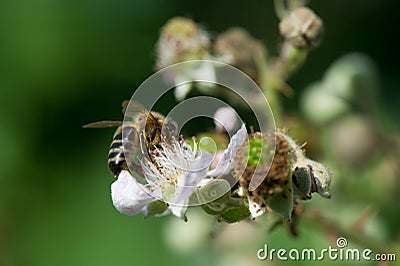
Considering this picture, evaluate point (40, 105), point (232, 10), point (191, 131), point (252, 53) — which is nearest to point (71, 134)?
point (40, 105)

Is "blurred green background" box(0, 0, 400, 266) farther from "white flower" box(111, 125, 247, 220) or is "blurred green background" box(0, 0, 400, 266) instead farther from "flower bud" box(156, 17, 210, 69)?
"white flower" box(111, 125, 247, 220)

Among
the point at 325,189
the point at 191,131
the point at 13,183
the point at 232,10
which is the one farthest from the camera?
the point at 232,10

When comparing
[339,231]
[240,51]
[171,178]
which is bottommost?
[339,231]

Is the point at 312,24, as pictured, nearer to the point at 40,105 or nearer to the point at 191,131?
the point at 191,131

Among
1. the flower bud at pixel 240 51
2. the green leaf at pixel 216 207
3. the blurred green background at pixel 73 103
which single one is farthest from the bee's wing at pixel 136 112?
the blurred green background at pixel 73 103

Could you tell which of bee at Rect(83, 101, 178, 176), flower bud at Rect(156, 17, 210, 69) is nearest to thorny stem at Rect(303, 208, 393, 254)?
bee at Rect(83, 101, 178, 176)

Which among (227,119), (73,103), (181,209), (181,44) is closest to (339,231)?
(227,119)

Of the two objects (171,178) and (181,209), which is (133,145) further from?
(181,209)

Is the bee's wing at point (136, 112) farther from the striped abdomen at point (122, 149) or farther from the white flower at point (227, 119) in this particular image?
the white flower at point (227, 119)
